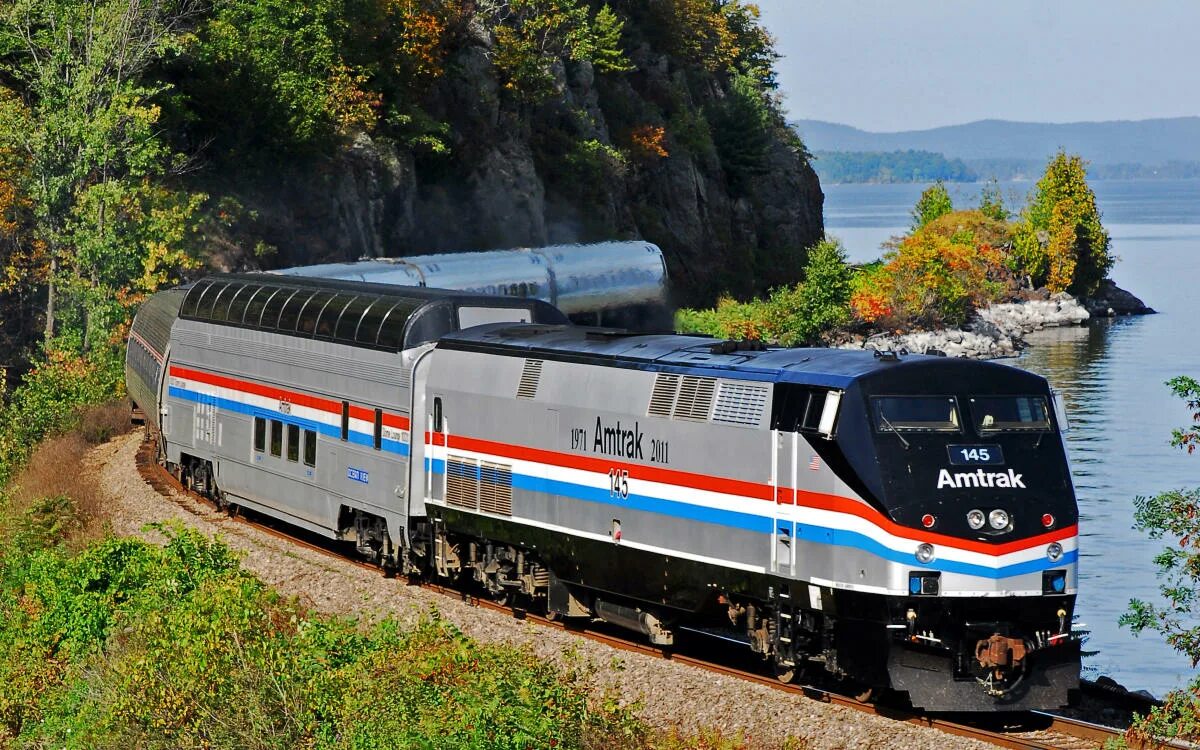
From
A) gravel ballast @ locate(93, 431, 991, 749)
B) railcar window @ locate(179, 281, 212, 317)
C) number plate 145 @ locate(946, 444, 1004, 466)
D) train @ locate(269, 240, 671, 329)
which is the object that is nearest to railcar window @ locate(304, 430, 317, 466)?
gravel ballast @ locate(93, 431, 991, 749)

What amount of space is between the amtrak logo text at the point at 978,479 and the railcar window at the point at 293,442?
1473 centimetres

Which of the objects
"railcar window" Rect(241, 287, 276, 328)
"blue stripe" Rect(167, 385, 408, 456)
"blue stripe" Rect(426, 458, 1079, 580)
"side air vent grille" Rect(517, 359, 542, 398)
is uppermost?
"railcar window" Rect(241, 287, 276, 328)

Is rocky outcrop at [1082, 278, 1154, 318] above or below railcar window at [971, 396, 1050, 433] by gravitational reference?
below

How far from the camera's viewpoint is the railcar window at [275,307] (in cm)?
2910

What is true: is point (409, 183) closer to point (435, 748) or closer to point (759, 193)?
point (759, 193)

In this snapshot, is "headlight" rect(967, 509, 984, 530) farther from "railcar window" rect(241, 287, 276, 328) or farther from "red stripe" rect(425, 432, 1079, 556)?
"railcar window" rect(241, 287, 276, 328)

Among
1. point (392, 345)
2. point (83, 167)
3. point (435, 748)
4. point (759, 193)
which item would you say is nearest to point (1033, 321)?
point (759, 193)

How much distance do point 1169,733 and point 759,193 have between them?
90513 millimetres

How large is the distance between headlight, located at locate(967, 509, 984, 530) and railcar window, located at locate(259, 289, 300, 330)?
16.0 m

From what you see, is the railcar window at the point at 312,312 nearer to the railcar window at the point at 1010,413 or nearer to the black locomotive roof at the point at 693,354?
the black locomotive roof at the point at 693,354

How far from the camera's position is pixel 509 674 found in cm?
1792

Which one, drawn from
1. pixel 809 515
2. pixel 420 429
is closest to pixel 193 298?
pixel 420 429

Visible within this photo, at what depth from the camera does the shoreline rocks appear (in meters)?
95.8

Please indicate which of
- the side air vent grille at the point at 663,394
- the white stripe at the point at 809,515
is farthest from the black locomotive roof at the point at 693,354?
the white stripe at the point at 809,515
